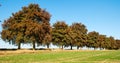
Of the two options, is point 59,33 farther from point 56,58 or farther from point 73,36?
point 56,58

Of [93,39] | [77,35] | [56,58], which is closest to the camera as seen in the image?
[56,58]

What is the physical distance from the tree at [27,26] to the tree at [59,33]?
1805cm

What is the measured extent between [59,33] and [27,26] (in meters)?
25.8

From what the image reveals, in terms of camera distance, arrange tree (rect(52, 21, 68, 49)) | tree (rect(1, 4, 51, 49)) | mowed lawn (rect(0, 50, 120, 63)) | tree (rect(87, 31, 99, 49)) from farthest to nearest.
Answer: tree (rect(87, 31, 99, 49)), tree (rect(52, 21, 68, 49)), tree (rect(1, 4, 51, 49)), mowed lawn (rect(0, 50, 120, 63))

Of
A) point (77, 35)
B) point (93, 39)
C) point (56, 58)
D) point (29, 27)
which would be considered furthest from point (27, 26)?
point (93, 39)

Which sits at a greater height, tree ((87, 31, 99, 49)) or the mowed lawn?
tree ((87, 31, 99, 49))

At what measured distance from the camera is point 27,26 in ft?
224

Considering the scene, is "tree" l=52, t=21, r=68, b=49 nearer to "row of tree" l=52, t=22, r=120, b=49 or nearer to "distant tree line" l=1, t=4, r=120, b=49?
"row of tree" l=52, t=22, r=120, b=49

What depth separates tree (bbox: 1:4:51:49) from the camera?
6844 cm

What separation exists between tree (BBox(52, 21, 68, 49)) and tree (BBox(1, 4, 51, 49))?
1805 centimetres

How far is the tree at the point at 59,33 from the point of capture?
3617 inches

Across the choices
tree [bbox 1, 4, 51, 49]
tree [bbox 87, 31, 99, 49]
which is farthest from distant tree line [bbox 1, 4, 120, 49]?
tree [bbox 87, 31, 99, 49]

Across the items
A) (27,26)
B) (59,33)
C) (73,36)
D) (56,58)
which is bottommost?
(56,58)

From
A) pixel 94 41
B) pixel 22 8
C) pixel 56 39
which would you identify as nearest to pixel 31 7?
pixel 22 8
